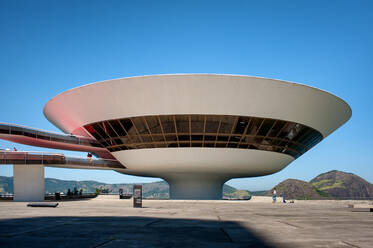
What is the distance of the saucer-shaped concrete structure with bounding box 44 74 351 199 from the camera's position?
2792 centimetres

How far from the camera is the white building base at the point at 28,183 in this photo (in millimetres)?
34562

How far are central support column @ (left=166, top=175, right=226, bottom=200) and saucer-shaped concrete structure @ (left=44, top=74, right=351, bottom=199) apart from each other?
1.43 meters

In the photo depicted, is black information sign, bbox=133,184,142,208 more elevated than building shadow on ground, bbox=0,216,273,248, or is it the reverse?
building shadow on ground, bbox=0,216,273,248

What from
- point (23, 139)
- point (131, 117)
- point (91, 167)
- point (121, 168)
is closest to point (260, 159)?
point (131, 117)

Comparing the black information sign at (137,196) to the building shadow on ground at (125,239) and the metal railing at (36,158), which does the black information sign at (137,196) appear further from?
the metal railing at (36,158)

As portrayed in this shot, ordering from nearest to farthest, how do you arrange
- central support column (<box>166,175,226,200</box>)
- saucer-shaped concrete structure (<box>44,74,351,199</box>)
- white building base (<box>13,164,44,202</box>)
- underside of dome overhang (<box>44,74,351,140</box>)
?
underside of dome overhang (<box>44,74,351,140</box>) < saucer-shaped concrete structure (<box>44,74,351,199</box>) < white building base (<box>13,164,44,202</box>) < central support column (<box>166,175,226,200</box>)

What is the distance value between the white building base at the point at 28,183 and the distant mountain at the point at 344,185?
318 feet

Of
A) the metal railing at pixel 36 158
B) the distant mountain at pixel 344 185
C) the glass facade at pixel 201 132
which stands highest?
the glass facade at pixel 201 132

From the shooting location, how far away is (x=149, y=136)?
31484 mm

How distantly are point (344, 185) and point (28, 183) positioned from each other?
109475mm

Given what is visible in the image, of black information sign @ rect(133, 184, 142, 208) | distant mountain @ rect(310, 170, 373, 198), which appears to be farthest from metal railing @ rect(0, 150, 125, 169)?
distant mountain @ rect(310, 170, 373, 198)

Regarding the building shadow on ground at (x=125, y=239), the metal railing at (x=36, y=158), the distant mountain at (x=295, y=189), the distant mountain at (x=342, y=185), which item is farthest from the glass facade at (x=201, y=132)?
the distant mountain at (x=342, y=185)

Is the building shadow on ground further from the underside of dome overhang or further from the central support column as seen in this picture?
the central support column

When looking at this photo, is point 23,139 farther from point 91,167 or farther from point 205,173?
point 205,173
